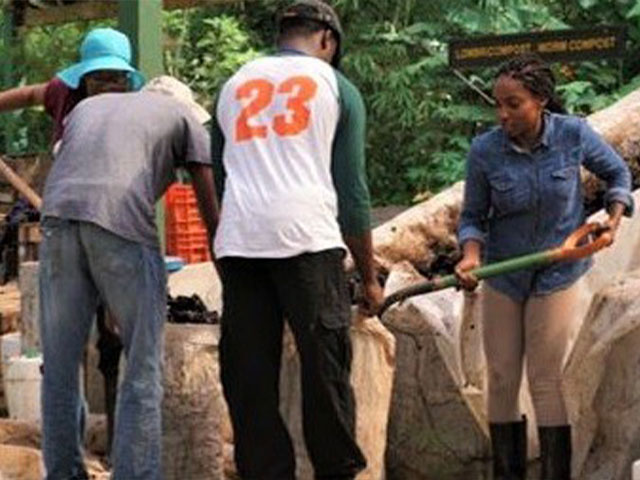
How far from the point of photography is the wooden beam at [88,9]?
36.6 ft

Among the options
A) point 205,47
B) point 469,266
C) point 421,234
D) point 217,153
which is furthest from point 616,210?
point 205,47

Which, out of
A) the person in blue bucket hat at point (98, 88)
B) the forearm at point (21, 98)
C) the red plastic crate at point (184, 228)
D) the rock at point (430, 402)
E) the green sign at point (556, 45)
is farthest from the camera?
the red plastic crate at point (184, 228)

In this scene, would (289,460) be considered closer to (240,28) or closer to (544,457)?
(544,457)

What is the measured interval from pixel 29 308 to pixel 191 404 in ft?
7.87

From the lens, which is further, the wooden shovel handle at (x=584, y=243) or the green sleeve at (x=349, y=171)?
the wooden shovel handle at (x=584, y=243)

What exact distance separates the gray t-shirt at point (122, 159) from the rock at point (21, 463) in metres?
1.24

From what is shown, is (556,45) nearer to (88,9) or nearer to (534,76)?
(534,76)

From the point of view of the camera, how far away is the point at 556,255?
521cm

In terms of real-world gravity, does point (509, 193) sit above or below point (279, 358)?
above

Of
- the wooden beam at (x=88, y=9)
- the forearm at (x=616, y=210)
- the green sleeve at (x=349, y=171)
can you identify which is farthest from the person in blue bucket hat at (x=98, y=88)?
the wooden beam at (x=88, y=9)

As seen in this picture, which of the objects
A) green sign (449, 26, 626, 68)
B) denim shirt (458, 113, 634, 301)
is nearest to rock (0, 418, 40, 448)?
denim shirt (458, 113, 634, 301)

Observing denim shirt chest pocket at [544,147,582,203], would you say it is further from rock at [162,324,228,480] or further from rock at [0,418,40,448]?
rock at [0,418,40,448]

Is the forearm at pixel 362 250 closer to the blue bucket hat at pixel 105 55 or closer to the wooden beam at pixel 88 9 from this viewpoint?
the blue bucket hat at pixel 105 55

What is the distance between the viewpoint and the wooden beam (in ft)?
36.6
